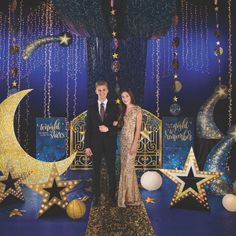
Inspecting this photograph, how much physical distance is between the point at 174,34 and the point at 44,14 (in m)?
2.81


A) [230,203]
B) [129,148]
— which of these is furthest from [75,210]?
[230,203]

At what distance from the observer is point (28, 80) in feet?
25.7

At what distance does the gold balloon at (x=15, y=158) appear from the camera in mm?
4844

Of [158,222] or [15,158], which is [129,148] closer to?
[158,222]

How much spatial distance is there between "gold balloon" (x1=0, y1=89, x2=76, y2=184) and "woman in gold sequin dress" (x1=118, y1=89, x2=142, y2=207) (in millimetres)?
1087

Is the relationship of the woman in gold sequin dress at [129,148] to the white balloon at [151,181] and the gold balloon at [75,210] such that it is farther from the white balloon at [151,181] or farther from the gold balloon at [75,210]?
the white balloon at [151,181]

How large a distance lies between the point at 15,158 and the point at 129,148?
1.80 m

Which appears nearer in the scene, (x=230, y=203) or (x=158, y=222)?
(x=158, y=222)

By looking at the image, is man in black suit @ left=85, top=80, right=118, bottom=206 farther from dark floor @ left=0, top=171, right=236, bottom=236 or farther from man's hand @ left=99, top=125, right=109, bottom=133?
dark floor @ left=0, top=171, right=236, bottom=236

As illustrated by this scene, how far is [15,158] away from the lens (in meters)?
4.89

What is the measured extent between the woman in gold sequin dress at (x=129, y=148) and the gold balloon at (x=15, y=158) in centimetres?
109

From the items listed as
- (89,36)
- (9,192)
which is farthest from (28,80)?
(9,192)

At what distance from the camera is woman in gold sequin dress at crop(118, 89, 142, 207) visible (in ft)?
13.2

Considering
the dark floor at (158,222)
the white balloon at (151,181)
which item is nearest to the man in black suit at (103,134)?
the dark floor at (158,222)
